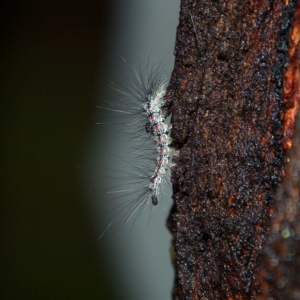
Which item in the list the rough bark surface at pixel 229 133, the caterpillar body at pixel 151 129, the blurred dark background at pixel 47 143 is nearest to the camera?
the rough bark surface at pixel 229 133

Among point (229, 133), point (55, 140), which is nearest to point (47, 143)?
point (55, 140)

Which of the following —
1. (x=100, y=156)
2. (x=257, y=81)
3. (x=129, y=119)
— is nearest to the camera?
(x=257, y=81)

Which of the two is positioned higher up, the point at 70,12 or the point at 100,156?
the point at 70,12

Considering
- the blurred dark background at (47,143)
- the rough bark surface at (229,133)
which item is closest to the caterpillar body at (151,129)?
the rough bark surface at (229,133)

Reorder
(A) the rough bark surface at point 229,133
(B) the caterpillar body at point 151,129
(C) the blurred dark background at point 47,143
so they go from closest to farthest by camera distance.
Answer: (A) the rough bark surface at point 229,133 → (B) the caterpillar body at point 151,129 → (C) the blurred dark background at point 47,143

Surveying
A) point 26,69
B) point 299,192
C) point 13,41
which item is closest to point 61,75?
point 26,69

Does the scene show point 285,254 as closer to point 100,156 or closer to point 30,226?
point 100,156

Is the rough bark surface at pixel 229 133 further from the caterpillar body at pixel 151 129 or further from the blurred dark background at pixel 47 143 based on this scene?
the blurred dark background at pixel 47 143

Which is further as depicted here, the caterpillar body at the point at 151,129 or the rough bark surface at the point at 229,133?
the caterpillar body at the point at 151,129
